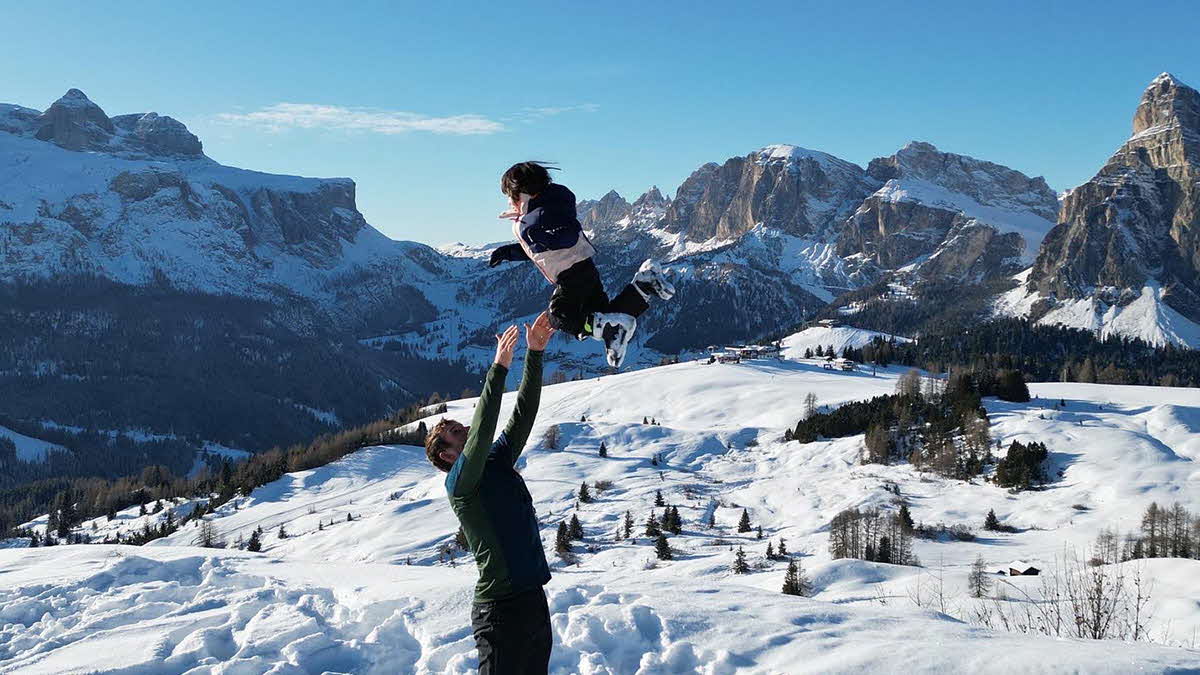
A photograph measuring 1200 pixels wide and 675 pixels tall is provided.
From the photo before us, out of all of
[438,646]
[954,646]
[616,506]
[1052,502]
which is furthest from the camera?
[616,506]

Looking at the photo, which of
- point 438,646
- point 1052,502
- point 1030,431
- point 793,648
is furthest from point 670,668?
point 1030,431

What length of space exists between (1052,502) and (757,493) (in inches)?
1266

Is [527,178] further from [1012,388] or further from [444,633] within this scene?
[1012,388]

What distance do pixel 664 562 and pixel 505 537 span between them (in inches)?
2250

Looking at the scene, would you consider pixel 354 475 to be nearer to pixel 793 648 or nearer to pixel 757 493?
pixel 757 493

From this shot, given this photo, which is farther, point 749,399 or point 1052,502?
point 749,399

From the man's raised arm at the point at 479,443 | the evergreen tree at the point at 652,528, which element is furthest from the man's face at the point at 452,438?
the evergreen tree at the point at 652,528

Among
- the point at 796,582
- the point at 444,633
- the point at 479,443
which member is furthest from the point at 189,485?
the point at 479,443

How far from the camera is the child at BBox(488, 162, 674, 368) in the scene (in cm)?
627

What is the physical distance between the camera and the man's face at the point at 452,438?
20.5 feet

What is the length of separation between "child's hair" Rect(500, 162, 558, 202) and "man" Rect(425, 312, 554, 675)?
1147mm

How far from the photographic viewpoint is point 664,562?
60.4 metres

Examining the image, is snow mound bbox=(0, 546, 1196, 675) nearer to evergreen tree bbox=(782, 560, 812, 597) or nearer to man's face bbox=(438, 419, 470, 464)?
man's face bbox=(438, 419, 470, 464)

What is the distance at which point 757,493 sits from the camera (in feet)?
312
